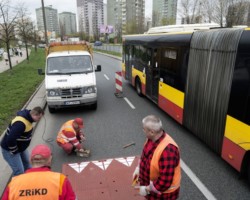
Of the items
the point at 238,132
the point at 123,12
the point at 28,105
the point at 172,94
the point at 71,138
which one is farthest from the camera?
the point at 123,12

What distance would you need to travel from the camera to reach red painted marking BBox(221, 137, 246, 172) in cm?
484

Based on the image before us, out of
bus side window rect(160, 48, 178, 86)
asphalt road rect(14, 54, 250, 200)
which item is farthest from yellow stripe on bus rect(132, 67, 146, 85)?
bus side window rect(160, 48, 178, 86)

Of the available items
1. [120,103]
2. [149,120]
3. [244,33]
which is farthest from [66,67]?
[149,120]

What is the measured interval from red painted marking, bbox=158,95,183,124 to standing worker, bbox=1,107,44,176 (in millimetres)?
4437

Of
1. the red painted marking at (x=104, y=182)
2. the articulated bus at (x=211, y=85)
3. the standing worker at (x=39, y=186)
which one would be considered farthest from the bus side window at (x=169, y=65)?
the standing worker at (x=39, y=186)

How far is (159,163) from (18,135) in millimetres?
2548

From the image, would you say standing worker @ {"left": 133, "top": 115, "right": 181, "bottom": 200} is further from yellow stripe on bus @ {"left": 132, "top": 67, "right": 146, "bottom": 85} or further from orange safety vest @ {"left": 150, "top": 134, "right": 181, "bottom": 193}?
yellow stripe on bus @ {"left": 132, "top": 67, "right": 146, "bottom": 85}

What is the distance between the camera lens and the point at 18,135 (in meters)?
4.17

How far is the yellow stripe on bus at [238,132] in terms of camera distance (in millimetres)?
4602

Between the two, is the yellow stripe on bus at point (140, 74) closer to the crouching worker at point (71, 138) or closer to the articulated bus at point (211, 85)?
the articulated bus at point (211, 85)

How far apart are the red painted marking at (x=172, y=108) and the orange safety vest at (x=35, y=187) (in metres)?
5.55

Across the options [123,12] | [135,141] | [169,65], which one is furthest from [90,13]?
[135,141]

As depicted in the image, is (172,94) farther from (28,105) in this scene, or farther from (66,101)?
(28,105)

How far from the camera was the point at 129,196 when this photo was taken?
4.69 meters
